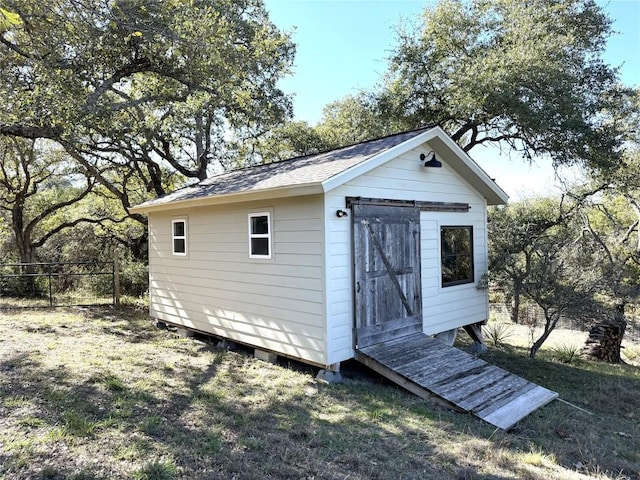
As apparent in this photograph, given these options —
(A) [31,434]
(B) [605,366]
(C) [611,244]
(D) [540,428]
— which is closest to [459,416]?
(D) [540,428]

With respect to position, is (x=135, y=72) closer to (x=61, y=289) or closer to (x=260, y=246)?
(x=260, y=246)

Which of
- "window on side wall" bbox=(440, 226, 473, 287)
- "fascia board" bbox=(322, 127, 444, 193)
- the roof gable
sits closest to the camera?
"fascia board" bbox=(322, 127, 444, 193)

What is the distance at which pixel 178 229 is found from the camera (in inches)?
336

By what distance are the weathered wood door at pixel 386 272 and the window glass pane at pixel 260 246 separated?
4.73 feet

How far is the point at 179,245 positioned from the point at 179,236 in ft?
0.60

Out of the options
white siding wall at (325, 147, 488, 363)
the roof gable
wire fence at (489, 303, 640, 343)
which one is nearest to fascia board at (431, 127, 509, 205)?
the roof gable

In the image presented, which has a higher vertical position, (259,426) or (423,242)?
(423,242)

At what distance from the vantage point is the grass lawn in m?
3.34

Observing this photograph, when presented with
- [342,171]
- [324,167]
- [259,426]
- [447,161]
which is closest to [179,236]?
[324,167]

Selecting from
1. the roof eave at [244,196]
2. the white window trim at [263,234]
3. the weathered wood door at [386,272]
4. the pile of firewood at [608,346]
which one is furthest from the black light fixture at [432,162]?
the pile of firewood at [608,346]

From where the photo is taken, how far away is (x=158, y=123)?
1244 cm

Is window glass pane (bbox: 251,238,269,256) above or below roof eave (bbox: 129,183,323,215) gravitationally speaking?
below

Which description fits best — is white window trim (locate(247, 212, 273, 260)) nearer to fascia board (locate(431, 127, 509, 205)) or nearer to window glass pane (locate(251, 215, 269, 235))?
window glass pane (locate(251, 215, 269, 235))

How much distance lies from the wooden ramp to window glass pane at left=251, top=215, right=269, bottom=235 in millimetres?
2276
